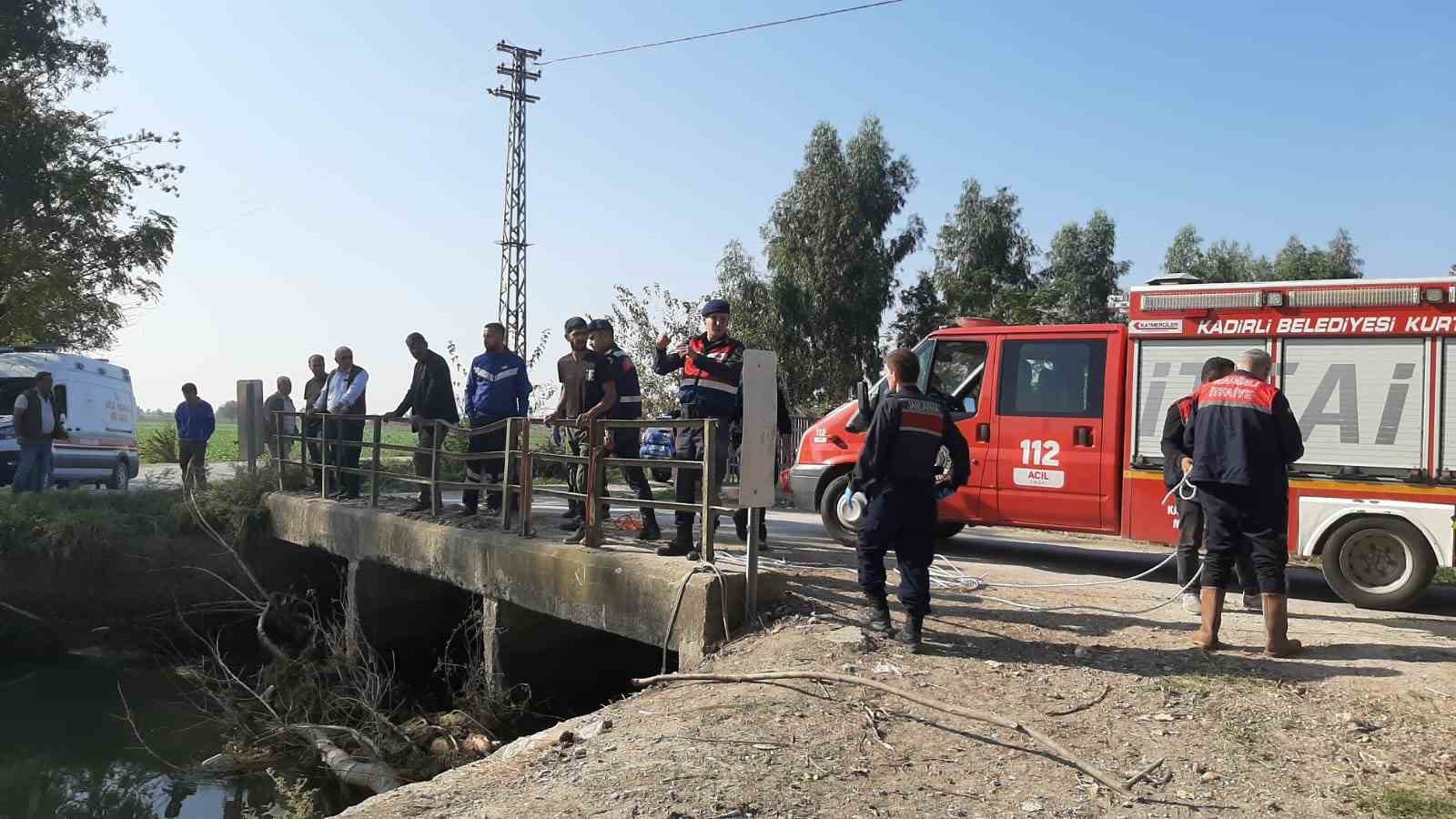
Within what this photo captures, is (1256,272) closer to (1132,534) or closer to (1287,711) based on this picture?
(1132,534)

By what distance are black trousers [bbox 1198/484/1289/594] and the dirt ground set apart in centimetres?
44

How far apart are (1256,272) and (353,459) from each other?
33.9m

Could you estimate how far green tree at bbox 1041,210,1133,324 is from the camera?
29.5 metres

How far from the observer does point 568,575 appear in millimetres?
7082

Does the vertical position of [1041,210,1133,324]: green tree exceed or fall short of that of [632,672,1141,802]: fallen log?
it exceeds it

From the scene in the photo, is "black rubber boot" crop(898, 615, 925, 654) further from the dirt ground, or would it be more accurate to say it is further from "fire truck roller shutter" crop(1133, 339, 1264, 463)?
"fire truck roller shutter" crop(1133, 339, 1264, 463)

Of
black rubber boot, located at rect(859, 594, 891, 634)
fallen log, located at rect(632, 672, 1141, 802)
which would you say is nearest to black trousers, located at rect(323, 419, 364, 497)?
fallen log, located at rect(632, 672, 1141, 802)

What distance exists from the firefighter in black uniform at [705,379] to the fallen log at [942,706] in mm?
1714

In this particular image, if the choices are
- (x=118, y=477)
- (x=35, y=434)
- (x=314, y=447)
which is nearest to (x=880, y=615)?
(x=314, y=447)

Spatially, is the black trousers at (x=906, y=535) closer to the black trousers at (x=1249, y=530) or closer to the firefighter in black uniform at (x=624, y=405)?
the black trousers at (x=1249, y=530)

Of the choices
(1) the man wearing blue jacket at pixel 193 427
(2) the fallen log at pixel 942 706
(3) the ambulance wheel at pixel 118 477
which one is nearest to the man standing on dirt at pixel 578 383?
(2) the fallen log at pixel 942 706

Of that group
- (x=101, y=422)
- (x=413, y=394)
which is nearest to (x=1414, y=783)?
(x=413, y=394)

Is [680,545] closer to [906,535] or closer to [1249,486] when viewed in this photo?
[906,535]

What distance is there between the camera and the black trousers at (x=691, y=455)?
22.5ft
